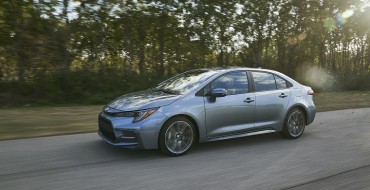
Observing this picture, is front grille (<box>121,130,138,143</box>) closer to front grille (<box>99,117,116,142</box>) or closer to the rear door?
front grille (<box>99,117,116,142</box>)

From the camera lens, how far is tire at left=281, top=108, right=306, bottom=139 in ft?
27.5

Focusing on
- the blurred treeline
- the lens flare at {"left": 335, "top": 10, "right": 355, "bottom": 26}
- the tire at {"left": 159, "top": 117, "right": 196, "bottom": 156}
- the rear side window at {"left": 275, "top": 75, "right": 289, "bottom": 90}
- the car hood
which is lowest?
the tire at {"left": 159, "top": 117, "right": 196, "bottom": 156}

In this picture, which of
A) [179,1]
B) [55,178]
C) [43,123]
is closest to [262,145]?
[55,178]

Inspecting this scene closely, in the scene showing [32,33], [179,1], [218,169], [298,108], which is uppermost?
[179,1]

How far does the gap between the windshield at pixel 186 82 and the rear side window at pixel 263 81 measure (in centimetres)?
97

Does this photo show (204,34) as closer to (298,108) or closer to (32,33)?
(32,33)

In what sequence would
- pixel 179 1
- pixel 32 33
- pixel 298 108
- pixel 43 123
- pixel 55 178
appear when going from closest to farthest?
pixel 55 178 → pixel 298 108 → pixel 43 123 → pixel 32 33 → pixel 179 1

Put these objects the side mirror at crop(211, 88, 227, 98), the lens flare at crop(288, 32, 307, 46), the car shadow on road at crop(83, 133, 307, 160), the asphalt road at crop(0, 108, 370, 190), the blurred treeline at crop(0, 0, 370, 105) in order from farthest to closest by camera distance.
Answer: the lens flare at crop(288, 32, 307, 46) < the blurred treeline at crop(0, 0, 370, 105) < the side mirror at crop(211, 88, 227, 98) < the car shadow on road at crop(83, 133, 307, 160) < the asphalt road at crop(0, 108, 370, 190)

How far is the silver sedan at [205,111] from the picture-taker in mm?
6422

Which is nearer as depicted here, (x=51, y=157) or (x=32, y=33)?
(x=51, y=157)

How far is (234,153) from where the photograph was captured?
711cm

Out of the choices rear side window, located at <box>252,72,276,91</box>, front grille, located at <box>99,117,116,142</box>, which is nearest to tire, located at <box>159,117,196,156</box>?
front grille, located at <box>99,117,116,142</box>

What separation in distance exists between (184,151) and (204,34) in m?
13.0

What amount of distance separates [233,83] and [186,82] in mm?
902
